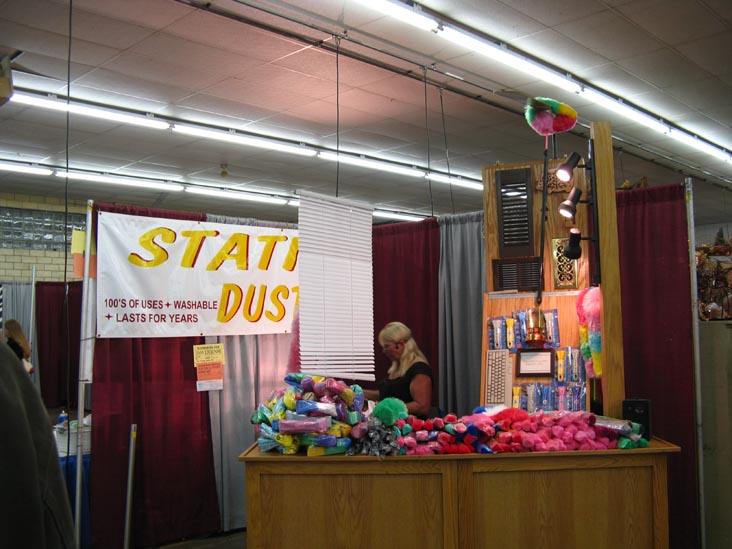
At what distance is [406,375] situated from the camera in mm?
4609

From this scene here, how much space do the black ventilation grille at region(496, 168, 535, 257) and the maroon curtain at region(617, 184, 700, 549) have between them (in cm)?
61

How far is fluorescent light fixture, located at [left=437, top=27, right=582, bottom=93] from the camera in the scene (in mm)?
5648

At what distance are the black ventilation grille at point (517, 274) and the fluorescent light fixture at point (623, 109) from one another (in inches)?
136

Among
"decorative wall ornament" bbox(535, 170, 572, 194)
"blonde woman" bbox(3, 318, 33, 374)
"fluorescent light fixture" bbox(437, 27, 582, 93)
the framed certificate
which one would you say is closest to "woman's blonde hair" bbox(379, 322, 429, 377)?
the framed certificate

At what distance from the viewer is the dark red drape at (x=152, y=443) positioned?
4512mm

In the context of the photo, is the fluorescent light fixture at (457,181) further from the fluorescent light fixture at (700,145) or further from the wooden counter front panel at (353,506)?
the wooden counter front panel at (353,506)

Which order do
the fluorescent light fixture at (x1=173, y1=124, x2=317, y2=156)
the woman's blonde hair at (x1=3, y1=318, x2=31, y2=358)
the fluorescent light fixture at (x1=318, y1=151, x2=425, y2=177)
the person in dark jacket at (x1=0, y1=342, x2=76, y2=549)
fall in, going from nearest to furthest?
the person in dark jacket at (x1=0, y1=342, x2=76, y2=549) < the woman's blonde hair at (x1=3, y1=318, x2=31, y2=358) < the fluorescent light fixture at (x1=173, y1=124, x2=317, y2=156) < the fluorescent light fixture at (x1=318, y1=151, x2=425, y2=177)

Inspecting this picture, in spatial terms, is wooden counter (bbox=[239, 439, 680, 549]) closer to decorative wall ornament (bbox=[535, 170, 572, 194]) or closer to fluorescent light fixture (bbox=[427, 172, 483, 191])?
decorative wall ornament (bbox=[535, 170, 572, 194])

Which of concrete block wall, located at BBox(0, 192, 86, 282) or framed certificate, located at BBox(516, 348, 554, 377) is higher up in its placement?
concrete block wall, located at BBox(0, 192, 86, 282)

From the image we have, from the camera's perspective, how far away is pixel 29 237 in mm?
12789

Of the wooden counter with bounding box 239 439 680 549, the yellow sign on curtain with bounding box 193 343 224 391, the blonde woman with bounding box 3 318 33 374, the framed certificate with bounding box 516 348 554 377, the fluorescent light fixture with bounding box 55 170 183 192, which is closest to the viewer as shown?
the wooden counter with bounding box 239 439 680 549

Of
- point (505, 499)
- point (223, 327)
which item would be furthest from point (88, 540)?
point (505, 499)

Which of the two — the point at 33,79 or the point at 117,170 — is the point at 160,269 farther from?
the point at 117,170

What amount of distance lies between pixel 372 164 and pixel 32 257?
6742mm
